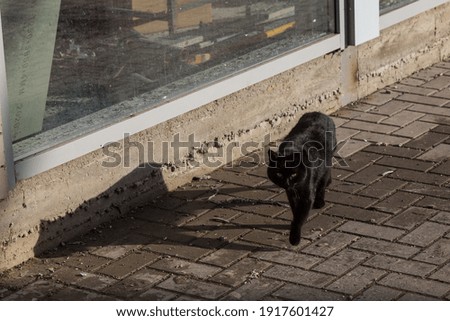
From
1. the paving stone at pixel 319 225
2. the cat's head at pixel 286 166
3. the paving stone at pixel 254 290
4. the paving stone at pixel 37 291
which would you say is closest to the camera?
the paving stone at pixel 254 290

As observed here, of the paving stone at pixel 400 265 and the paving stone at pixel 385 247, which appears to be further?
the paving stone at pixel 385 247

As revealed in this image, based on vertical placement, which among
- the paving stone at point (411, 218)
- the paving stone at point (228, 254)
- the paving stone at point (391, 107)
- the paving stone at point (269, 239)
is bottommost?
the paving stone at point (411, 218)

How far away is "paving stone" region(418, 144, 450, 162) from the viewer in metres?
8.69

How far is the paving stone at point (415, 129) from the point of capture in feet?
30.2

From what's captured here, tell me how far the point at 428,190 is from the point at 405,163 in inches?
21.9

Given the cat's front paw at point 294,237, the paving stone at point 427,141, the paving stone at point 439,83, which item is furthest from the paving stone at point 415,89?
A: the cat's front paw at point 294,237

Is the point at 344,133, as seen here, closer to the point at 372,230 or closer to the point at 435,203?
the point at 435,203

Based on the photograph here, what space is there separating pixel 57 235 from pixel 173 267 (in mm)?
883

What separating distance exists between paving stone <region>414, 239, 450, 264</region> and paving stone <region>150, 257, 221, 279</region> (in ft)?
4.23

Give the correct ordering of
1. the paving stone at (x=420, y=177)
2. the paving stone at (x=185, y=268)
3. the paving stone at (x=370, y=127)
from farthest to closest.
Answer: the paving stone at (x=370, y=127) < the paving stone at (x=420, y=177) < the paving stone at (x=185, y=268)

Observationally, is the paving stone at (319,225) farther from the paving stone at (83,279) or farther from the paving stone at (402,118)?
the paving stone at (402,118)

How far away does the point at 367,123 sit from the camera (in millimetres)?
9508

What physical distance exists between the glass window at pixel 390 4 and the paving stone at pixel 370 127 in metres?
1.24

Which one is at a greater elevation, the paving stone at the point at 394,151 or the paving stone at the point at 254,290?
the paving stone at the point at 394,151
